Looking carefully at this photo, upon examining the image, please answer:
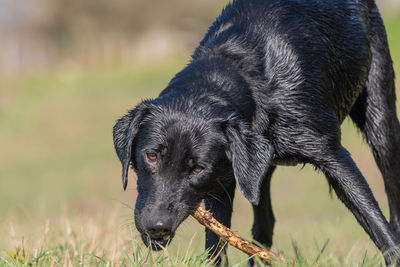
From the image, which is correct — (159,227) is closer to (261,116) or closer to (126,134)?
(126,134)

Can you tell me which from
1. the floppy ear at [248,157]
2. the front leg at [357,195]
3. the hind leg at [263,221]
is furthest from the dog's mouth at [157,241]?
the hind leg at [263,221]

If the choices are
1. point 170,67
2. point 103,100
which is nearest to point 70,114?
point 103,100

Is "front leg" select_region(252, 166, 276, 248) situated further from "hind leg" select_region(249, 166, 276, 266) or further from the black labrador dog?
the black labrador dog

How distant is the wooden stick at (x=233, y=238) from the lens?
346 centimetres

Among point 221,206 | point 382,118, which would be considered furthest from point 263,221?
point 382,118

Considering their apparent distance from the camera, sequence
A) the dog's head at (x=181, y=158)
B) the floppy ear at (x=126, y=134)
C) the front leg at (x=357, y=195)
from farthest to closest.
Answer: the front leg at (x=357, y=195) < the floppy ear at (x=126, y=134) < the dog's head at (x=181, y=158)

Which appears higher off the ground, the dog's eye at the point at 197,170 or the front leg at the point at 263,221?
the dog's eye at the point at 197,170

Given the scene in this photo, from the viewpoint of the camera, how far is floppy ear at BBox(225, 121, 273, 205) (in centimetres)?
365

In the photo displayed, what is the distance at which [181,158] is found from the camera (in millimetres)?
3551

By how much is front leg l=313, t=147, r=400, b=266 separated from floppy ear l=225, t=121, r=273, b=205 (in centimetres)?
48

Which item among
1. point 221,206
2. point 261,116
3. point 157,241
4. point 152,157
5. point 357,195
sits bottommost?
point 221,206

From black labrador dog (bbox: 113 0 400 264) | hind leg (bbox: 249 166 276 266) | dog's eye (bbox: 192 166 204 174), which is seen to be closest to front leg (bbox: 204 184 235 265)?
black labrador dog (bbox: 113 0 400 264)

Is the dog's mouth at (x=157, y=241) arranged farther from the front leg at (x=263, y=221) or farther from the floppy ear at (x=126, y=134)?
the front leg at (x=263, y=221)

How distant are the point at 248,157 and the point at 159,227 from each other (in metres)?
0.64
